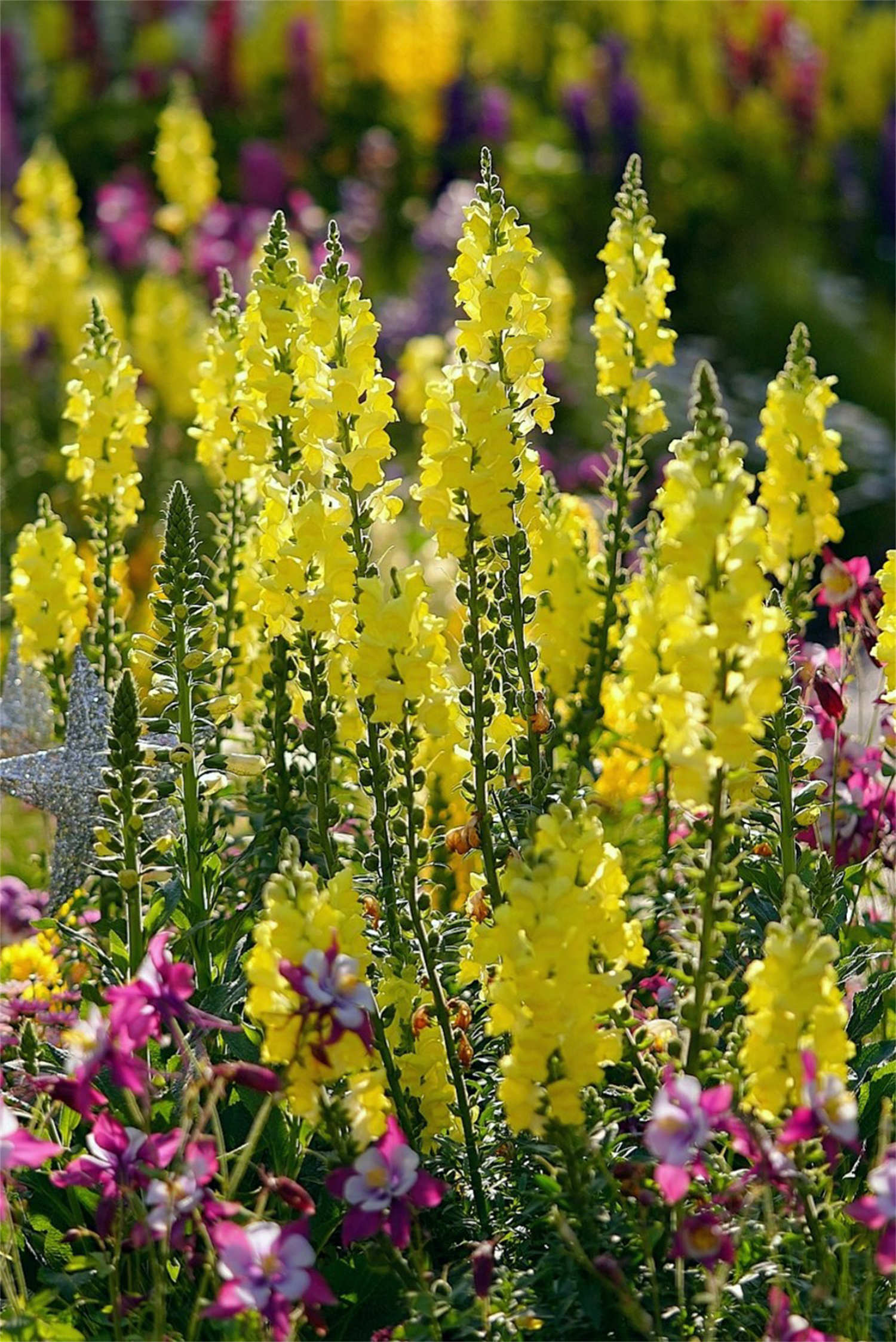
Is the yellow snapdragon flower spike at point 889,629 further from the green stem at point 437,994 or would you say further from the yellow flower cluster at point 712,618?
the green stem at point 437,994

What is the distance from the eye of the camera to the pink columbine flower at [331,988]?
207 centimetres

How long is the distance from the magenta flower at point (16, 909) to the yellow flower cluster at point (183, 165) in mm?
5262

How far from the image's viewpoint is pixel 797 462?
326cm

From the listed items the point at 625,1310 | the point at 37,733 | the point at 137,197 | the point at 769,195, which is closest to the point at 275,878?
the point at 625,1310

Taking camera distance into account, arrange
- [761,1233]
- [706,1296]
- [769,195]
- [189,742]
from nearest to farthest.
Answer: [706,1296] → [761,1233] → [189,742] → [769,195]

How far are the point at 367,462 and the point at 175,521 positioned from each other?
344mm

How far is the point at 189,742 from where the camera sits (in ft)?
9.38

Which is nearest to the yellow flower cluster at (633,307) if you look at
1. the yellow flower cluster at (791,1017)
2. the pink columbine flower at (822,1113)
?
the yellow flower cluster at (791,1017)

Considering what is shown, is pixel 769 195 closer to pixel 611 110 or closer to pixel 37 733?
pixel 611 110

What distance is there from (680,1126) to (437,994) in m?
0.59

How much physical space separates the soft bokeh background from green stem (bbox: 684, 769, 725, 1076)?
17.5 ft

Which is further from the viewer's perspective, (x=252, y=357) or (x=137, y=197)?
(x=137, y=197)

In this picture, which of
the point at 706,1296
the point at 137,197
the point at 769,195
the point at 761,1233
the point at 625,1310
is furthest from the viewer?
the point at 769,195

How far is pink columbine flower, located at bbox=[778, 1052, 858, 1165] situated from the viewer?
6.56ft
